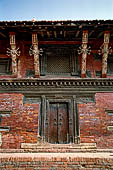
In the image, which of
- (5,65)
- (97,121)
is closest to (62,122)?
(97,121)

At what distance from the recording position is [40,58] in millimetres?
8344

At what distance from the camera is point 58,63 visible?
8352 mm

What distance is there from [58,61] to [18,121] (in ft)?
11.2

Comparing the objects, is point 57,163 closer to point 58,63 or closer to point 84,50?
point 84,50

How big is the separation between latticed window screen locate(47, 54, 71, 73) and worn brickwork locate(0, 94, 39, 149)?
1.97 meters

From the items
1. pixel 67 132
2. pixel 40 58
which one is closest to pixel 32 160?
pixel 67 132

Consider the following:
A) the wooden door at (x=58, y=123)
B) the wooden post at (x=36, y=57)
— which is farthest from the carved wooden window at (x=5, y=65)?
the wooden door at (x=58, y=123)

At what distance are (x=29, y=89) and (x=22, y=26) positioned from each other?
Result: 269 centimetres

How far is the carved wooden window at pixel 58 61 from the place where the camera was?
26.9ft

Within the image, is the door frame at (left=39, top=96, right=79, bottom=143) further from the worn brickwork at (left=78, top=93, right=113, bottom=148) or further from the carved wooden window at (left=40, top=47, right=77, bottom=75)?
the carved wooden window at (left=40, top=47, right=77, bottom=75)

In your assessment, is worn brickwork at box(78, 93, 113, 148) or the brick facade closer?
worn brickwork at box(78, 93, 113, 148)

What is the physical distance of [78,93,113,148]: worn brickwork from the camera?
22.3ft

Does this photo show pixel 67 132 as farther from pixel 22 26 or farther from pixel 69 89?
pixel 22 26

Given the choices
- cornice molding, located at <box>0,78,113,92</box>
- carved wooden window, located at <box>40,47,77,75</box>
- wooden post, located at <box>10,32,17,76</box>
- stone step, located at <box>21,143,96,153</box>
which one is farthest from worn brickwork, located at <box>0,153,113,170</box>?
carved wooden window, located at <box>40,47,77,75</box>
